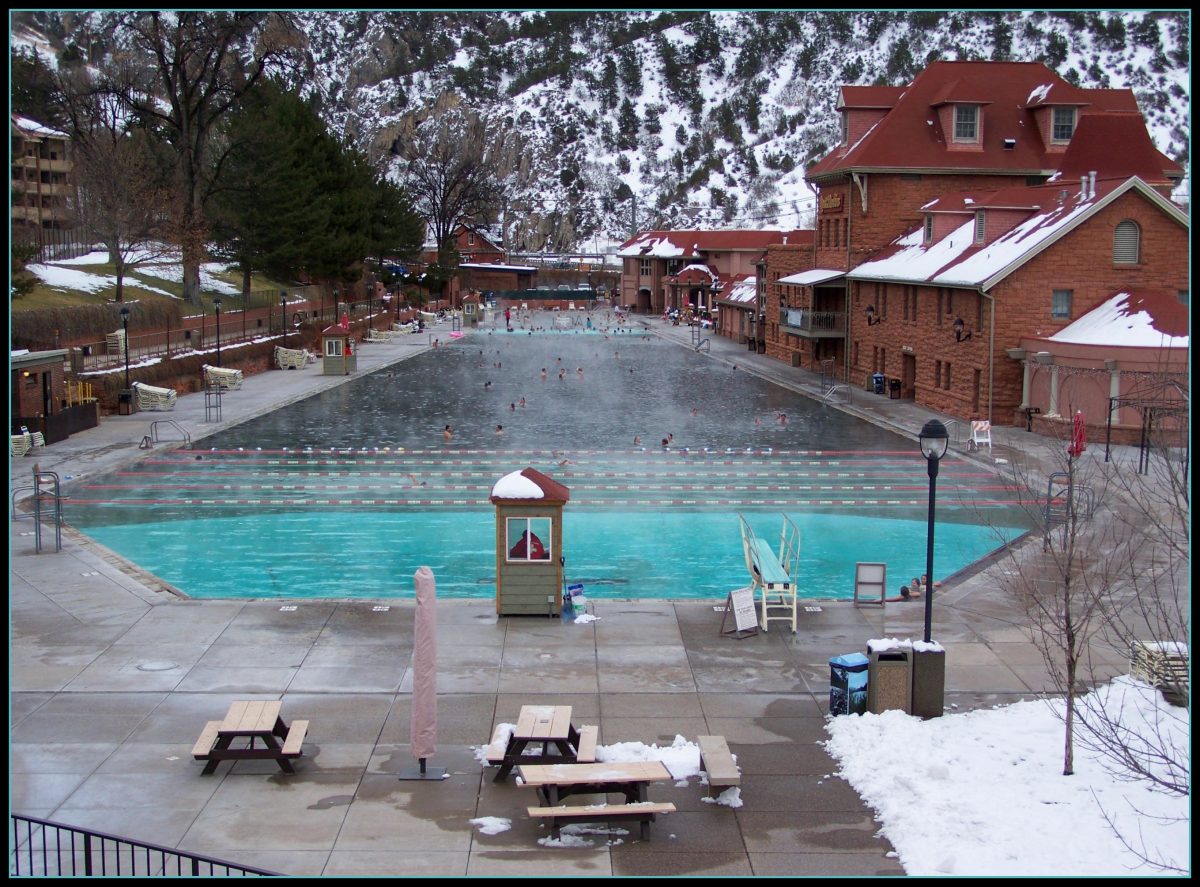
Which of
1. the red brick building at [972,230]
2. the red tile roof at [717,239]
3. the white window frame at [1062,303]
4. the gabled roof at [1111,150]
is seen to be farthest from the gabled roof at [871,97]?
the red tile roof at [717,239]

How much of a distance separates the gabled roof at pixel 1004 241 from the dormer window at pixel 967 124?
512 cm

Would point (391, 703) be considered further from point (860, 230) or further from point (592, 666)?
point (860, 230)

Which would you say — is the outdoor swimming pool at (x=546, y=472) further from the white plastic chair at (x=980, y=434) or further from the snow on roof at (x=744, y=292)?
the snow on roof at (x=744, y=292)

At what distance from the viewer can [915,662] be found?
13297mm

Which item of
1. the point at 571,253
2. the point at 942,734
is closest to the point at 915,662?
the point at 942,734

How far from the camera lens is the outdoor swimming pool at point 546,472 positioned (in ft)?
73.6

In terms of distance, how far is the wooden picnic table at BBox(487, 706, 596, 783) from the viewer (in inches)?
461

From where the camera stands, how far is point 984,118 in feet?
172

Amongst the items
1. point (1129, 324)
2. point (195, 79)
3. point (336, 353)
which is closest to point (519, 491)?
point (1129, 324)

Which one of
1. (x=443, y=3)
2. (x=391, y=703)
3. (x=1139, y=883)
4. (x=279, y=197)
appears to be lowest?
(x=391, y=703)

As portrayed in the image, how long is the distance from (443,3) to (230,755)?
25.1 ft

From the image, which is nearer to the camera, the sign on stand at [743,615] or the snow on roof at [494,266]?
the sign on stand at [743,615]

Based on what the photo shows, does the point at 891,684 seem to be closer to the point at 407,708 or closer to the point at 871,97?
the point at 407,708

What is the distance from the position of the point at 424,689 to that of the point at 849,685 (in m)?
4.65
